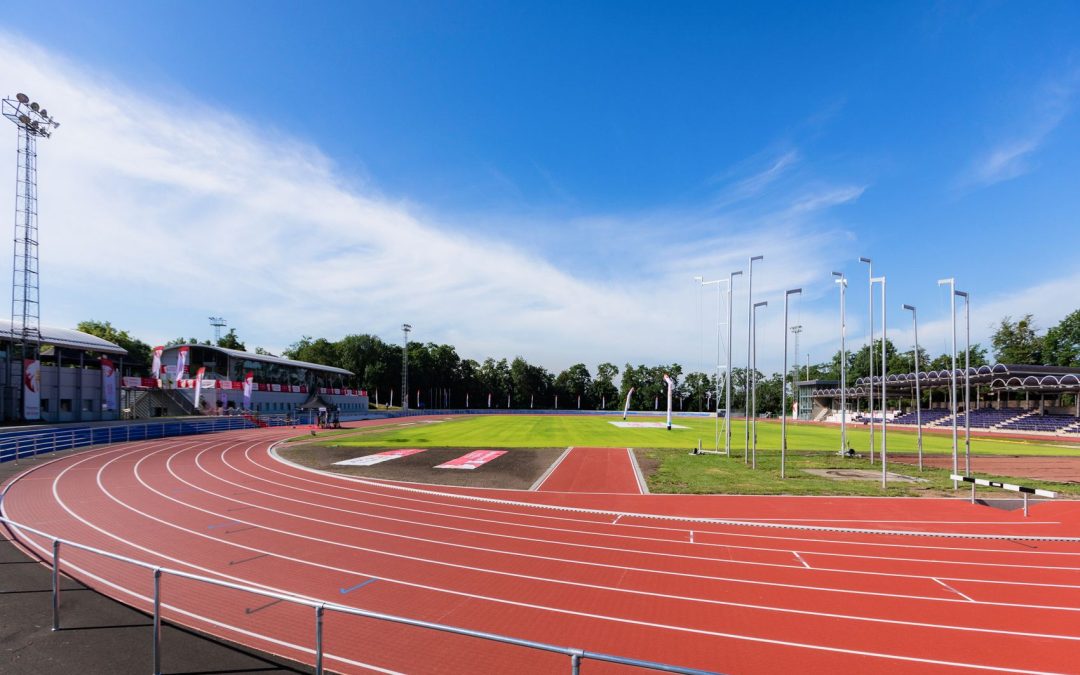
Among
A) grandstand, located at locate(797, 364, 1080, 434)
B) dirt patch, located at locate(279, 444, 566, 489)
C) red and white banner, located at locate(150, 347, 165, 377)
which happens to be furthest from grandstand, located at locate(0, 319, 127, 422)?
grandstand, located at locate(797, 364, 1080, 434)

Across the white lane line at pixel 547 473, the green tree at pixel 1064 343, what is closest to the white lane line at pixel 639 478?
the white lane line at pixel 547 473

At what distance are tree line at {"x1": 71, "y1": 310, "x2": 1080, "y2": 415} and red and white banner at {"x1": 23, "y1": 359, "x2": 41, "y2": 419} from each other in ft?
174

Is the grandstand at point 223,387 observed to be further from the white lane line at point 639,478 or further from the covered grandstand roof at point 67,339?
the white lane line at point 639,478

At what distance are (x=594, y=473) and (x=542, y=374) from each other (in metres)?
114

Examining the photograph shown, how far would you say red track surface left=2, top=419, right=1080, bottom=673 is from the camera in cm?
707

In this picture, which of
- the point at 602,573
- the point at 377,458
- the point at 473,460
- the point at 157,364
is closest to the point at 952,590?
the point at 602,573

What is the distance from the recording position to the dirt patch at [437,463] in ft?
68.1

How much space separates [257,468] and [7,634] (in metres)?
17.9

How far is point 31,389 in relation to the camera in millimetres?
40875

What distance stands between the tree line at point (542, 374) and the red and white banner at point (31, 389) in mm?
53157

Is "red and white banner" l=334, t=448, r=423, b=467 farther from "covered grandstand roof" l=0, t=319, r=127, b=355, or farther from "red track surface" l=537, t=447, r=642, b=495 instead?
"covered grandstand roof" l=0, t=319, r=127, b=355

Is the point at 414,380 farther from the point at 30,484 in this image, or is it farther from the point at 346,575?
the point at 346,575

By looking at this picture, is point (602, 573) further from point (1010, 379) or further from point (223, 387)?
point (1010, 379)

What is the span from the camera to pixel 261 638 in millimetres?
7105
